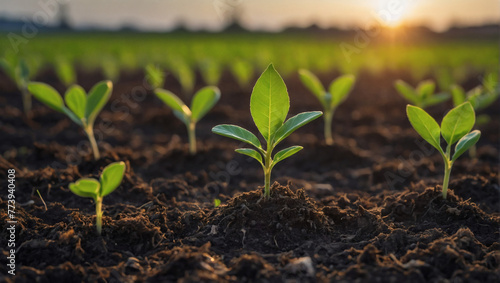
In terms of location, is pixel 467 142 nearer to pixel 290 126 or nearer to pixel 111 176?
pixel 290 126

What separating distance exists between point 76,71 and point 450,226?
10.3 meters

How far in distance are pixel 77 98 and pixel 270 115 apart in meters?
1.48

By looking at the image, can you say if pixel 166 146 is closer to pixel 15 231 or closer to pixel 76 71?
pixel 15 231

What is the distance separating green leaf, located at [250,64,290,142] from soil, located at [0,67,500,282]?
0.38m

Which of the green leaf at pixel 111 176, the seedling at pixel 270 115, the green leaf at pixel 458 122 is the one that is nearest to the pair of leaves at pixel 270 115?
the seedling at pixel 270 115

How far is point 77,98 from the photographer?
2916 mm

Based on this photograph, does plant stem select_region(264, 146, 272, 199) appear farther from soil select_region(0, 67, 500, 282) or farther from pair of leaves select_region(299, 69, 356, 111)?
pair of leaves select_region(299, 69, 356, 111)

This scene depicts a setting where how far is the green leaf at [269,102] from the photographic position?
6.66 feet

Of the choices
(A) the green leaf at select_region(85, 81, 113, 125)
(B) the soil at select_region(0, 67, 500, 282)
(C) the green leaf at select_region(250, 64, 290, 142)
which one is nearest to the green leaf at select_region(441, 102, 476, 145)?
(B) the soil at select_region(0, 67, 500, 282)

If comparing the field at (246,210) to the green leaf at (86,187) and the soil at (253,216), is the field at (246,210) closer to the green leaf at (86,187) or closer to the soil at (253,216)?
the soil at (253,216)

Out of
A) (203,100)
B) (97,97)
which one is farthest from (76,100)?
(203,100)

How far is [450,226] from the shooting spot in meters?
2.27

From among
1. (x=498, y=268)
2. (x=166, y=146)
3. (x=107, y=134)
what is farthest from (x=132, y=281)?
(x=107, y=134)

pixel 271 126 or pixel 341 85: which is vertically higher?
pixel 341 85
